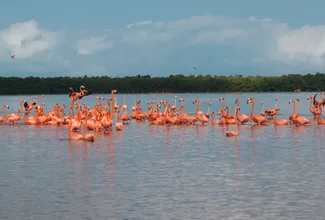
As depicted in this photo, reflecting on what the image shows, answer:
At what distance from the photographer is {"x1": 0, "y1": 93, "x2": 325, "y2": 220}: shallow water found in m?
14.3

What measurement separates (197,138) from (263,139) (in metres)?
2.76

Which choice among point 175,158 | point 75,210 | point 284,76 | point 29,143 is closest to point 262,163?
point 175,158

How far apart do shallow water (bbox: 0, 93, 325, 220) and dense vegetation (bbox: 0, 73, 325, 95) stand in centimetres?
10676

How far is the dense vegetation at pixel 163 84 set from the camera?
5349 inches

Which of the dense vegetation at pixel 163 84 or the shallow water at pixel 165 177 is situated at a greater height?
the dense vegetation at pixel 163 84

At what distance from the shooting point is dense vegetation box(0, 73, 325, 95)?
135875 millimetres

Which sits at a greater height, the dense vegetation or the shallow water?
the dense vegetation

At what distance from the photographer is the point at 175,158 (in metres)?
22.6

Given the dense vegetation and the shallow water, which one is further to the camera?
the dense vegetation

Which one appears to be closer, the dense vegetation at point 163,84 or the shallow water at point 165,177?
the shallow water at point 165,177

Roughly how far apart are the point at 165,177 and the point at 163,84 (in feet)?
403

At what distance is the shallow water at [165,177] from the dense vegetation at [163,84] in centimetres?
10676

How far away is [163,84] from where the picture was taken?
14100cm

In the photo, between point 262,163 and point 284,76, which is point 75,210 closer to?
point 262,163
